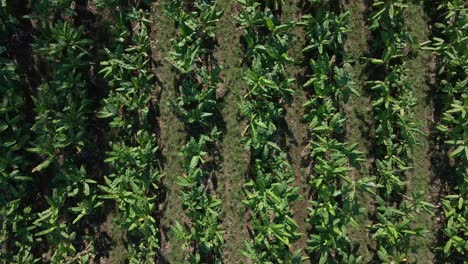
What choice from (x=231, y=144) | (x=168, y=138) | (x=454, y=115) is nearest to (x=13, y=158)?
(x=168, y=138)

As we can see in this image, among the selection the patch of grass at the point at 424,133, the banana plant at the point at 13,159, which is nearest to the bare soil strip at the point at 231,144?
the patch of grass at the point at 424,133

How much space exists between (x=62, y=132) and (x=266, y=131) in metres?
2.89

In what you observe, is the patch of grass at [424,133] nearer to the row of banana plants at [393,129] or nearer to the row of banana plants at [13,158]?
the row of banana plants at [393,129]

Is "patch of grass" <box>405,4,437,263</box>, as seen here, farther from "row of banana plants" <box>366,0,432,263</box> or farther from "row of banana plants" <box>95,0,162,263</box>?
"row of banana plants" <box>95,0,162,263</box>

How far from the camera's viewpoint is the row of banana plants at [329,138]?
5.60 meters

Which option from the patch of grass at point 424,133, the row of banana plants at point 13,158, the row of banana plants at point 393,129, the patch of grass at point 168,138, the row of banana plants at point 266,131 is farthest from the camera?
the patch of grass at point 424,133

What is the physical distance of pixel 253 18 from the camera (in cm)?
550

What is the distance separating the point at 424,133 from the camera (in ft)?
19.6

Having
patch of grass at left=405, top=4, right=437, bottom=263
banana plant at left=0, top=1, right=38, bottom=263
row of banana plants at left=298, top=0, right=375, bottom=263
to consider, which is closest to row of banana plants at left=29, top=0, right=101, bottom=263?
banana plant at left=0, top=1, right=38, bottom=263

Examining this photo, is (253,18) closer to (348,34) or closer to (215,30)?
(215,30)

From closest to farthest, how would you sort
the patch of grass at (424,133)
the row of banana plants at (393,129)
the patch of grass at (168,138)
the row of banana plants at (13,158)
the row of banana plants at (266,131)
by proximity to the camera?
the row of banana plants at (13,158) < the row of banana plants at (266,131) < the row of banana plants at (393,129) < the patch of grass at (168,138) < the patch of grass at (424,133)

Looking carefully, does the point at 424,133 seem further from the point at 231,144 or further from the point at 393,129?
the point at 231,144

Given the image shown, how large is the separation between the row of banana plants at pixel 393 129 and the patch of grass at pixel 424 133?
132 millimetres

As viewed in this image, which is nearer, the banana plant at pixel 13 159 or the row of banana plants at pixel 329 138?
the banana plant at pixel 13 159
